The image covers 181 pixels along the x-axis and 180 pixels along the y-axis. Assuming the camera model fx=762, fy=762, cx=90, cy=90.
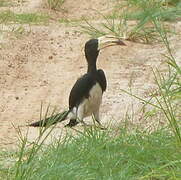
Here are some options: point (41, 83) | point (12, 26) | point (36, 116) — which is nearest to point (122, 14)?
point (12, 26)

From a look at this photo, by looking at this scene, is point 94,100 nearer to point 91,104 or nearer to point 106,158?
point 91,104

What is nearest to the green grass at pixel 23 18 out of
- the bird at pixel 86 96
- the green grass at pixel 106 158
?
the bird at pixel 86 96

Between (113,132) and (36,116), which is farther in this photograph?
(36,116)

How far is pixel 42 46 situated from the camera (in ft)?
29.9

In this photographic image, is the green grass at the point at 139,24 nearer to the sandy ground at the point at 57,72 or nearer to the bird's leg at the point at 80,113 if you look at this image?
the sandy ground at the point at 57,72

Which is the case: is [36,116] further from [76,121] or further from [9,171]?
[9,171]

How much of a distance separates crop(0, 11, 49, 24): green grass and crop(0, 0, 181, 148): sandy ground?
19 centimetres

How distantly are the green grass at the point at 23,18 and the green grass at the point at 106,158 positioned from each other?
5.04m

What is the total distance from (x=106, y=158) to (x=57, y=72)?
12.6 feet

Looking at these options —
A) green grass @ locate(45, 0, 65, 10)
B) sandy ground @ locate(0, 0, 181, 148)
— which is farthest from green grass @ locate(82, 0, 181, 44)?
green grass @ locate(45, 0, 65, 10)

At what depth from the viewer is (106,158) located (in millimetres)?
4504

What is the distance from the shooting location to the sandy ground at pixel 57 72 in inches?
271

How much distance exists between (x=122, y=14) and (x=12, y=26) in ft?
4.89

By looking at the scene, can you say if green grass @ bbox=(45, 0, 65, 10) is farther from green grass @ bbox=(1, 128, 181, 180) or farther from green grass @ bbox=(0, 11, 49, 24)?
green grass @ bbox=(1, 128, 181, 180)
